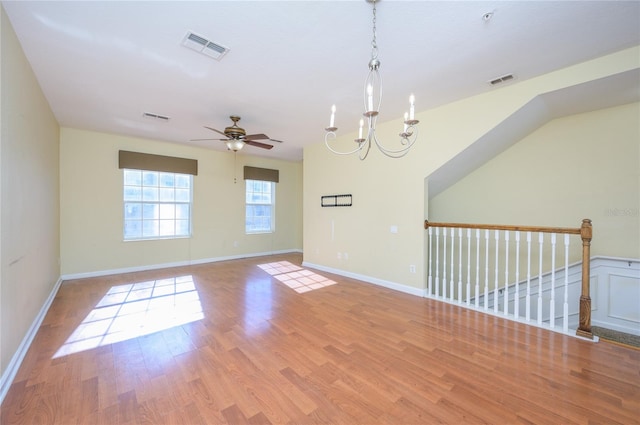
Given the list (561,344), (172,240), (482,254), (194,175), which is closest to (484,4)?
(561,344)

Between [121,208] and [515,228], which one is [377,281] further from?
[121,208]

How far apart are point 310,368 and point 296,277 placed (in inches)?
107

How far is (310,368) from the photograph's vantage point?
79.5 inches

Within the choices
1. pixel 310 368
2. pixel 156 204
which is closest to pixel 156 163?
pixel 156 204

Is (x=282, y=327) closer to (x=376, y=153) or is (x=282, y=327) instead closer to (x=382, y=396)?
(x=382, y=396)

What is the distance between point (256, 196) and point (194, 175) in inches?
63.3

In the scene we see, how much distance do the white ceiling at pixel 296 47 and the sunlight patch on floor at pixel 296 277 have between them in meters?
2.68

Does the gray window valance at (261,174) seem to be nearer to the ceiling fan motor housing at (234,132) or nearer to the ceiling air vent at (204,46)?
the ceiling fan motor housing at (234,132)

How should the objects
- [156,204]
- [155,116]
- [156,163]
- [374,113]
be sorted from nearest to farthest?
1. [374,113]
2. [155,116]
3. [156,163]
4. [156,204]

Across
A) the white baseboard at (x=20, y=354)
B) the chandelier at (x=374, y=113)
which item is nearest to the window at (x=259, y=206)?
the chandelier at (x=374, y=113)

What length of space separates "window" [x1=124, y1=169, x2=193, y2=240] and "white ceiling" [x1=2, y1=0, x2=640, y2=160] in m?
1.86

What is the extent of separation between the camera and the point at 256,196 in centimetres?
682

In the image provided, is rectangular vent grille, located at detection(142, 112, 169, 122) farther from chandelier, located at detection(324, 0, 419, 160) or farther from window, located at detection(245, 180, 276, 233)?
window, located at detection(245, 180, 276, 233)

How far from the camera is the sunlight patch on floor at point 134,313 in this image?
2467 mm
